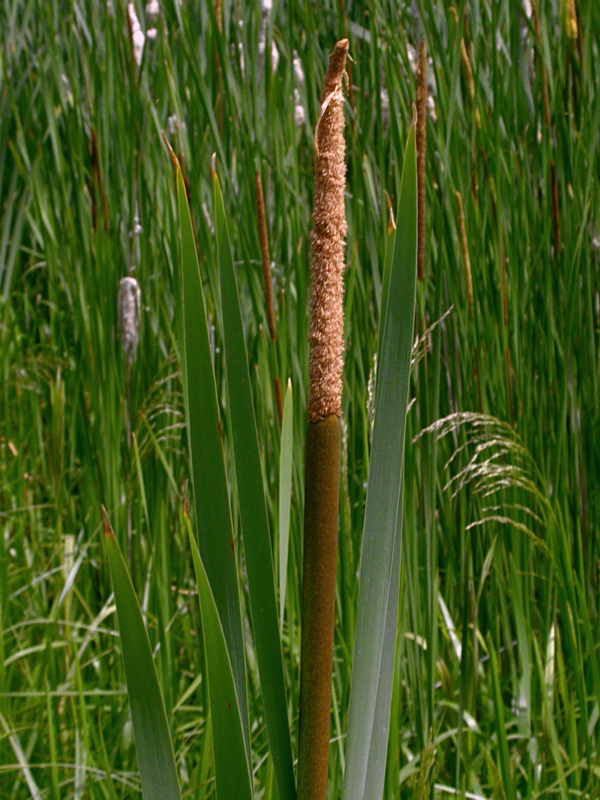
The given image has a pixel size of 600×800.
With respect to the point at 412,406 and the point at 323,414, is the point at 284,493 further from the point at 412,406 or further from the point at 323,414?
the point at 412,406

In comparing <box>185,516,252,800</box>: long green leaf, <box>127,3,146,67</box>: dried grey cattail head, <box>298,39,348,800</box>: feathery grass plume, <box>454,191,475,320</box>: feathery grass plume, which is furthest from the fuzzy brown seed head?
<box>127,3,146,67</box>: dried grey cattail head

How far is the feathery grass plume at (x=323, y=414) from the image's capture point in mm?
412

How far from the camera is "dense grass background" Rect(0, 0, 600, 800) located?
106cm

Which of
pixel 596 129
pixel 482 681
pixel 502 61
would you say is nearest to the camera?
pixel 596 129

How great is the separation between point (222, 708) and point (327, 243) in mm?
235

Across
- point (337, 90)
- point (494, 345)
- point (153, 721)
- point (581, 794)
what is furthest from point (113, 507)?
point (337, 90)

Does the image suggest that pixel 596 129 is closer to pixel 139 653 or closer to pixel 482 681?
pixel 482 681

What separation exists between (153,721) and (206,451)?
14 centimetres

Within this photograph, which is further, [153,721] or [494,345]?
[494,345]

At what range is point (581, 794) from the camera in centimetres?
89

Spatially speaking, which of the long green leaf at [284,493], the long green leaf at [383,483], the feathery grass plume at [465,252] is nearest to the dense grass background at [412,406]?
the feathery grass plume at [465,252]

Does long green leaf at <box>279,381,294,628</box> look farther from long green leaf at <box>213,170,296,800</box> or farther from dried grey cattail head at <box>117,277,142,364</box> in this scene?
dried grey cattail head at <box>117,277,142,364</box>

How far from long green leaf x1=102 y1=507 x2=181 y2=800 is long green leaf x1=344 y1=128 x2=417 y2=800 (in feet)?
0.32

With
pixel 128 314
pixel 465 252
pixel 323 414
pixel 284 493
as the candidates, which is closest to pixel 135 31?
pixel 128 314
